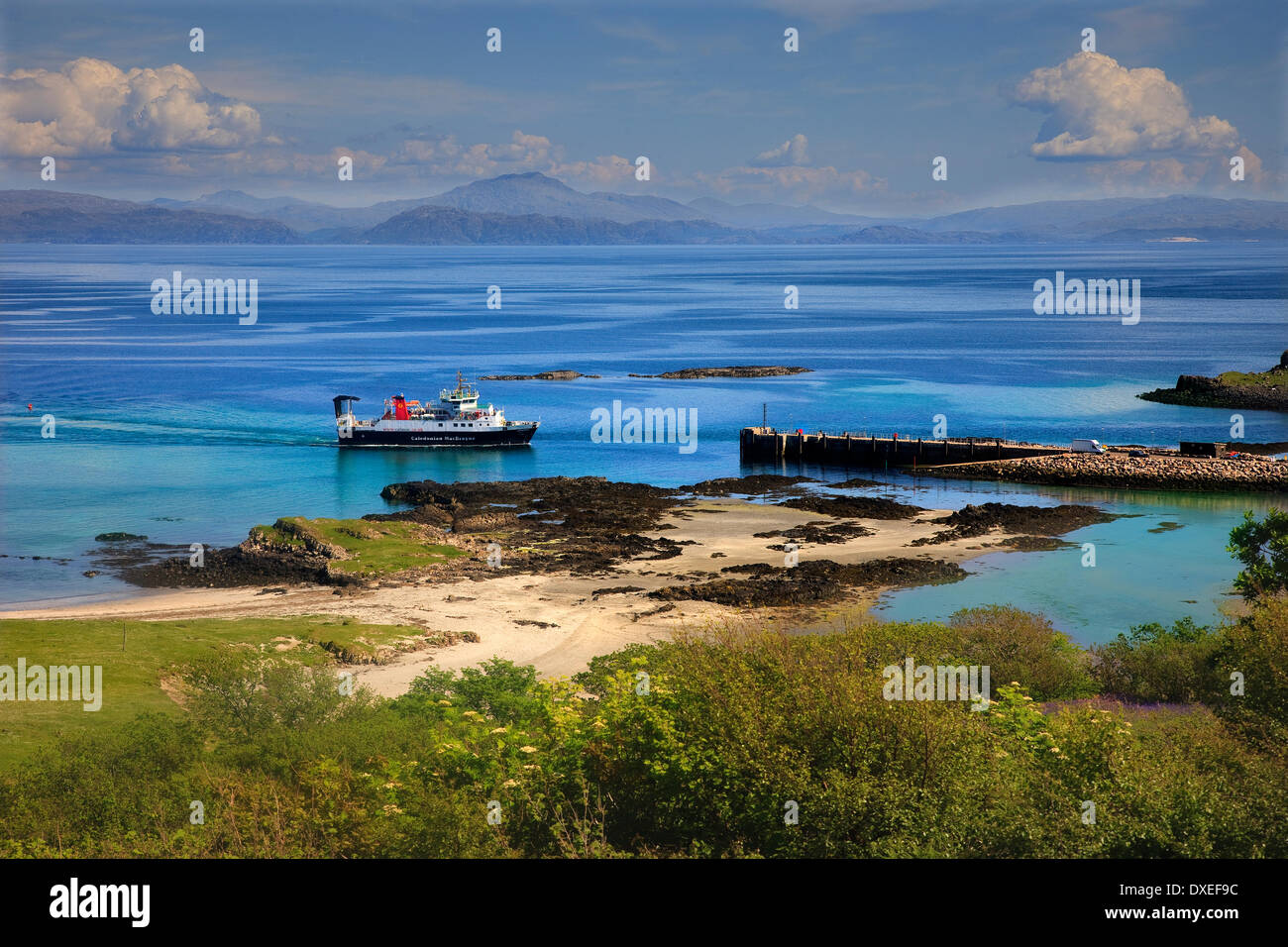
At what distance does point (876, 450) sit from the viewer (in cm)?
8650

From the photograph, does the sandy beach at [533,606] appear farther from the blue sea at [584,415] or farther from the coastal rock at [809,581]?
the blue sea at [584,415]

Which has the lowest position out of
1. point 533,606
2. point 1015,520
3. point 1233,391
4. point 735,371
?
point 533,606

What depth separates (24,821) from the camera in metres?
21.4

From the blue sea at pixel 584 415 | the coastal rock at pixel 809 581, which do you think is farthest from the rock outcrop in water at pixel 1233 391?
the coastal rock at pixel 809 581

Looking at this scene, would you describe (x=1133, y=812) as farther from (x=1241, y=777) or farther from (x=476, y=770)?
(x=476, y=770)

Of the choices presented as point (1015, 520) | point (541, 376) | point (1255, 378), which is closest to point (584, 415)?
point (541, 376)

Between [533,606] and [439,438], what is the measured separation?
162 ft

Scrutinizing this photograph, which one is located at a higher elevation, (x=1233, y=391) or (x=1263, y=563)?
(x=1233, y=391)

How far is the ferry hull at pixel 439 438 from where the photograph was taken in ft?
315

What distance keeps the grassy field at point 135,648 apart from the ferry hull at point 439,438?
170 feet

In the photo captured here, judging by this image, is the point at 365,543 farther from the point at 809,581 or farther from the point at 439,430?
the point at 439,430

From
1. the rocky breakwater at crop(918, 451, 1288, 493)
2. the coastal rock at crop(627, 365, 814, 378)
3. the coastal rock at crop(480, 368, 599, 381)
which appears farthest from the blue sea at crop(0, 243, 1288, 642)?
the coastal rock at crop(627, 365, 814, 378)
